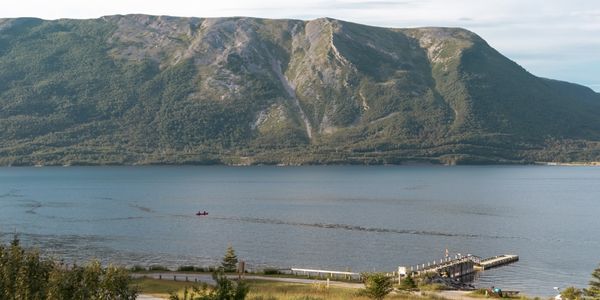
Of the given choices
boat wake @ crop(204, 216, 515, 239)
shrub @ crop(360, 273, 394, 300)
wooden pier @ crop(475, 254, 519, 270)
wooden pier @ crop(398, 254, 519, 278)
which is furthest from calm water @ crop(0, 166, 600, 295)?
shrub @ crop(360, 273, 394, 300)

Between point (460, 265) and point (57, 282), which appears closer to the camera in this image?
point (57, 282)

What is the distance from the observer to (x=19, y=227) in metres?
168

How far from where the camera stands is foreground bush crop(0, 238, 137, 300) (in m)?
42.7

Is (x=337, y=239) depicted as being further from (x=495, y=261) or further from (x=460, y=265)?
(x=460, y=265)

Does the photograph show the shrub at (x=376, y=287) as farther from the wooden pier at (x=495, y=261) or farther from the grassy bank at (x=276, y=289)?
the wooden pier at (x=495, y=261)

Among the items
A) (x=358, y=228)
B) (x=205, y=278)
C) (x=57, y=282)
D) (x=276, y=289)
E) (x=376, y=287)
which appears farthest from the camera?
(x=358, y=228)

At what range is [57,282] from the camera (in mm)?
42656

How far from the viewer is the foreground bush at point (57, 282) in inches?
1681

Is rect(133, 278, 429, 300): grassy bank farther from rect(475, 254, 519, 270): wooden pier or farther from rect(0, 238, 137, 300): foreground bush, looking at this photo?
rect(475, 254, 519, 270): wooden pier

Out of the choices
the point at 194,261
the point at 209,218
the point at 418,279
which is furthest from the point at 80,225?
the point at 418,279

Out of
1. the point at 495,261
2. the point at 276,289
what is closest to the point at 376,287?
the point at 276,289

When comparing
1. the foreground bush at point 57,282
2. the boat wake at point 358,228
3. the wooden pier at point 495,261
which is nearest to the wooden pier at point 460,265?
the wooden pier at point 495,261

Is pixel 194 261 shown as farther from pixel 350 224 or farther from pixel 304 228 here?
pixel 350 224

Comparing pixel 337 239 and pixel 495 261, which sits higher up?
pixel 495 261
